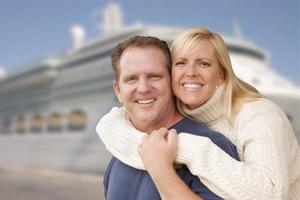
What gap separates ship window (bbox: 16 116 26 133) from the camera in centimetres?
2719

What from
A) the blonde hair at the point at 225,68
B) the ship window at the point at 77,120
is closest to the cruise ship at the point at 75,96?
the ship window at the point at 77,120

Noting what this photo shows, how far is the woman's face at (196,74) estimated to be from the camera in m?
1.38

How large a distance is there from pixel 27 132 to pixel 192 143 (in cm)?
2571

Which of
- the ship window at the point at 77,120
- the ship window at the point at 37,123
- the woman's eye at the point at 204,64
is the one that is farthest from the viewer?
the ship window at the point at 37,123

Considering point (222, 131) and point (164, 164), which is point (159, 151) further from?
point (222, 131)

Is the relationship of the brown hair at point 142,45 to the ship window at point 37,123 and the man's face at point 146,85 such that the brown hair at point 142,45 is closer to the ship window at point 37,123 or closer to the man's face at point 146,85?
the man's face at point 146,85

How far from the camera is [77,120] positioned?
21.8 meters

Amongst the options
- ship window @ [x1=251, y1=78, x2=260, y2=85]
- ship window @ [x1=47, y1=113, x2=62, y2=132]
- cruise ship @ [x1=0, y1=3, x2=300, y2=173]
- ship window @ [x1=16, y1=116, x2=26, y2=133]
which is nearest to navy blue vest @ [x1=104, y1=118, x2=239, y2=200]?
cruise ship @ [x1=0, y1=3, x2=300, y2=173]

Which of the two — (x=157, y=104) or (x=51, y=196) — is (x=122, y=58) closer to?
(x=157, y=104)

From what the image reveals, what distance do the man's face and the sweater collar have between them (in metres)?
0.07

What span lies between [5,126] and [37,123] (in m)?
4.79

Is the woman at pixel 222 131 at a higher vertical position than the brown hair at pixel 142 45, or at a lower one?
lower

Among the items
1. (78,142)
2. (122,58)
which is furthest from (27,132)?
(122,58)

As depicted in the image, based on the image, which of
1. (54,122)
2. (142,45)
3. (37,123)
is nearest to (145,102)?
(142,45)
